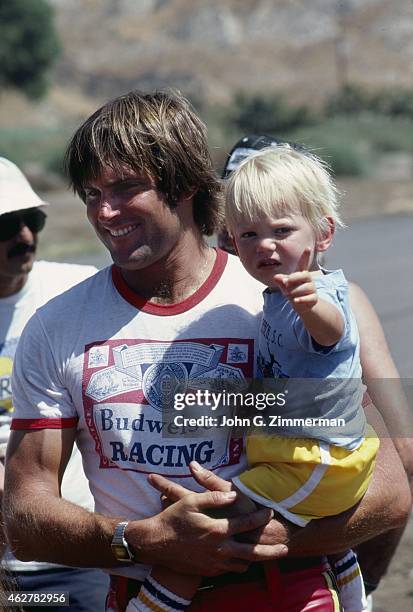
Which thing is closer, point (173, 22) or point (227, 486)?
point (227, 486)

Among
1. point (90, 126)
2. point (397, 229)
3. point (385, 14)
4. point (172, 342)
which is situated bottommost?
point (385, 14)

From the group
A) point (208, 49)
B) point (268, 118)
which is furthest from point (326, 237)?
point (208, 49)

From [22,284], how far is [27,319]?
15 cm

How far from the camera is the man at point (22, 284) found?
3.67 m

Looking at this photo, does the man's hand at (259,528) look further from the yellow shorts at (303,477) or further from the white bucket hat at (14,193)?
the white bucket hat at (14,193)

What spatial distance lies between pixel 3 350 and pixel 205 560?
1640mm

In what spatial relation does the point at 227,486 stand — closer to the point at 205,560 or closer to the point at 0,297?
the point at 205,560

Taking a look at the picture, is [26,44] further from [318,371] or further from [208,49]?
[318,371]

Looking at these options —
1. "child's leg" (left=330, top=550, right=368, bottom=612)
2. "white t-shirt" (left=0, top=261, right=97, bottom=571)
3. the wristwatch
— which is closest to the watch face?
the wristwatch

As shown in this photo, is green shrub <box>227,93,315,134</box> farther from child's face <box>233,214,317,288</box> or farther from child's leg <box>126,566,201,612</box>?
child's leg <box>126,566,201,612</box>

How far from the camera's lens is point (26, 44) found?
71.9m

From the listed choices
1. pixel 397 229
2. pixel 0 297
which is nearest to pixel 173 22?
pixel 397 229

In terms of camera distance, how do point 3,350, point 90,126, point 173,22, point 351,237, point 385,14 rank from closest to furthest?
1. point 90,126
2. point 3,350
3. point 351,237
4. point 385,14
5. point 173,22

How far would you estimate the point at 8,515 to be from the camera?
275 cm
